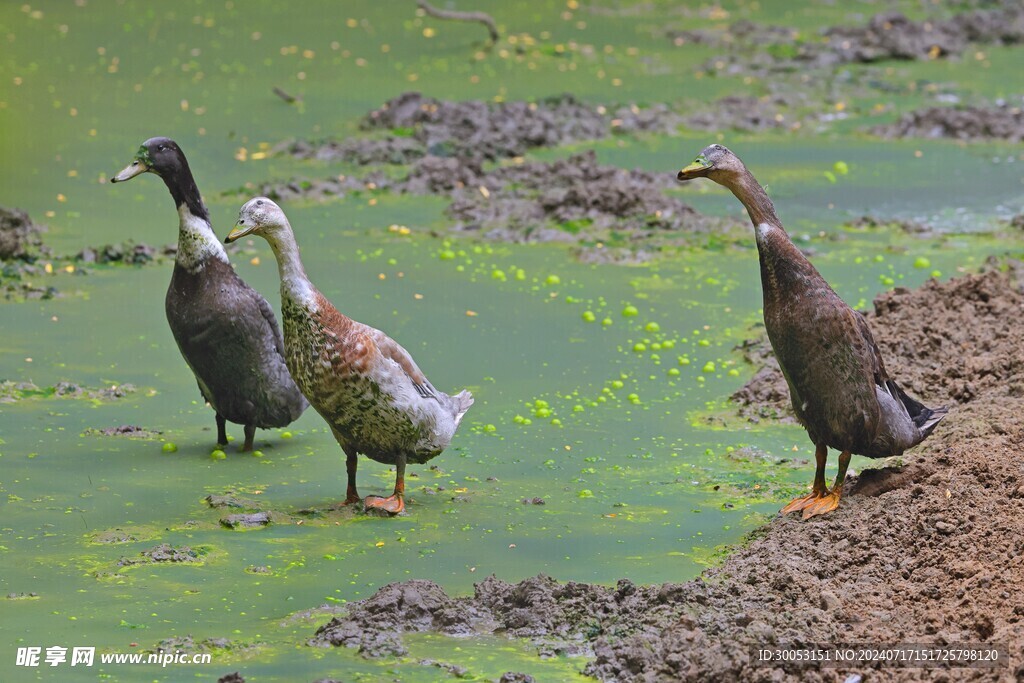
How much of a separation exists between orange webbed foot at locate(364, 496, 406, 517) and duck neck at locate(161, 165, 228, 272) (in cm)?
156

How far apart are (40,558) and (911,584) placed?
3.47m

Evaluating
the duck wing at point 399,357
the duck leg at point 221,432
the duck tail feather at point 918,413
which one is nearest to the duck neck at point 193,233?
the duck leg at point 221,432

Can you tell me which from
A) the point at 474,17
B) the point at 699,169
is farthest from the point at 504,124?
the point at 699,169

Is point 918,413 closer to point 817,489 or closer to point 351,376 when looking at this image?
point 817,489

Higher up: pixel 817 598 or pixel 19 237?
pixel 19 237

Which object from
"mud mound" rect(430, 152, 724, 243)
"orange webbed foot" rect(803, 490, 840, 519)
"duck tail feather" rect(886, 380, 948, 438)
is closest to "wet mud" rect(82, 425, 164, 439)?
"orange webbed foot" rect(803, 490, 840, 519)

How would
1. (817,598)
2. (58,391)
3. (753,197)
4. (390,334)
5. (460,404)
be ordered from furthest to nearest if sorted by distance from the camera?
(390,334), (58,391), (460,404), (753,197), (817,598)

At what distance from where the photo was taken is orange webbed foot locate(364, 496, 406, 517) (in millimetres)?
6988

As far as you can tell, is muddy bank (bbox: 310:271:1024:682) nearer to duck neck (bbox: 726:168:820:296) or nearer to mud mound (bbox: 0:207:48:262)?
duck neck (bbox: 726:168:820:296)

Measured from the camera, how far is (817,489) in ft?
22.3

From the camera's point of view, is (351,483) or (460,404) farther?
(460,404)

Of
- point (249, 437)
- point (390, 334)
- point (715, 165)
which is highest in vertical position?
point (715, 165)

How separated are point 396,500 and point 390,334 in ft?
9.09

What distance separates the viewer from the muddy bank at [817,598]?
5297 mm
